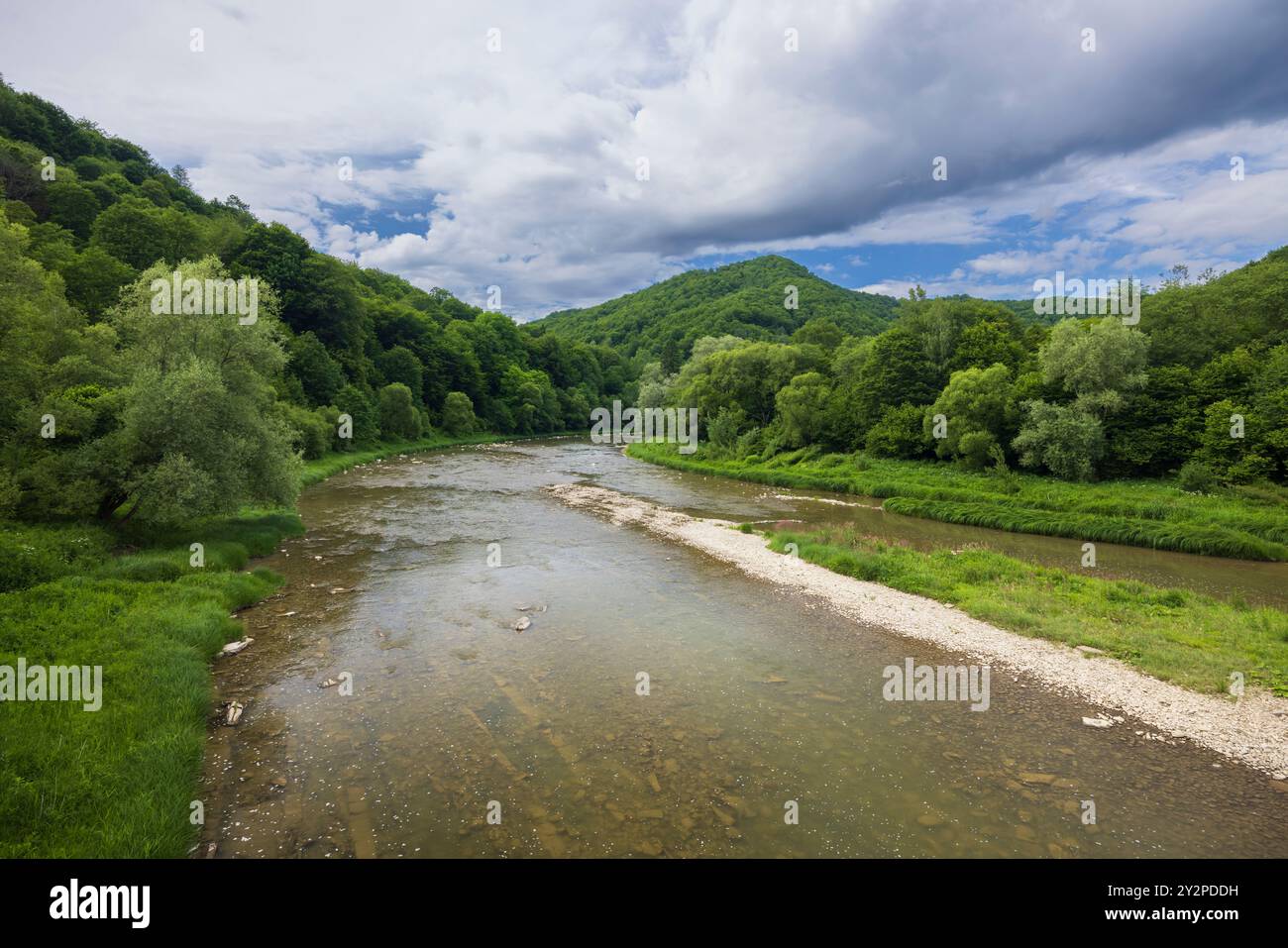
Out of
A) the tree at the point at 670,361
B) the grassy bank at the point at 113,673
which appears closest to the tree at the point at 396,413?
the tree at the point at 670,361

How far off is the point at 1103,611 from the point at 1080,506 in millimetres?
18522

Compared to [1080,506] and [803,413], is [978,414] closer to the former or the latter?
[1080,506]

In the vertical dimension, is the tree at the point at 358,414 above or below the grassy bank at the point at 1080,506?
above

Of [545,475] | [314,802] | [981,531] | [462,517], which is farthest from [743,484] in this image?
[314,802]

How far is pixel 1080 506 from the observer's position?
33688 millimetres

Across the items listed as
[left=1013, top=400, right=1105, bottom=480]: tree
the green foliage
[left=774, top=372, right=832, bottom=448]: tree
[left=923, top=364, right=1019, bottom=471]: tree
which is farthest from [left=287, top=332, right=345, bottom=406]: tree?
Result: [left=1013, top=400, right=1105, bottom=480]: tree

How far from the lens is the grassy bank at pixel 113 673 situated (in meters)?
7.93

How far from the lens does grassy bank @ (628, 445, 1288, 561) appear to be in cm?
2773

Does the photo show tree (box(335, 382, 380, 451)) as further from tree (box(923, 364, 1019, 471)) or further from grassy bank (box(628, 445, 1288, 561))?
tree (box(923, 364, 1019, 471))

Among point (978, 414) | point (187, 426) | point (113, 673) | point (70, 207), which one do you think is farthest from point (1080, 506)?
point (70, 207)

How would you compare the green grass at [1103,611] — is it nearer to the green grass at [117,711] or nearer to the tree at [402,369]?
the green grass at [117,711]

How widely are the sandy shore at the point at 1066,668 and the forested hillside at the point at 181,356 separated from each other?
69.5ft
